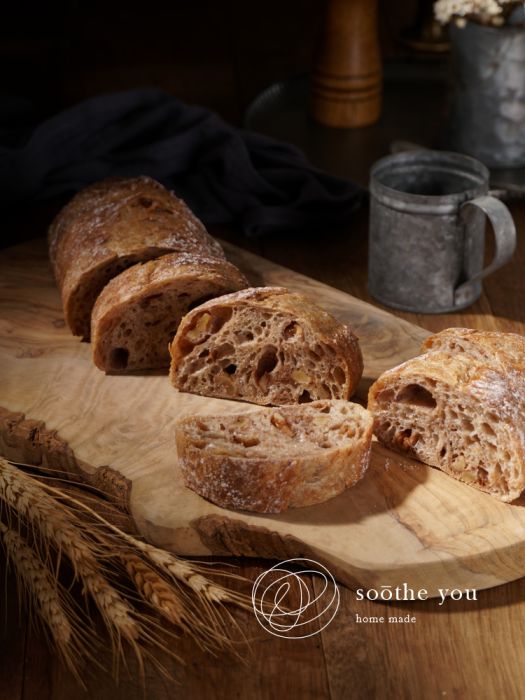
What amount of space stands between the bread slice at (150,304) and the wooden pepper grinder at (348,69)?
1627 mm

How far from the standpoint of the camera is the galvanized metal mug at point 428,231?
140 inches

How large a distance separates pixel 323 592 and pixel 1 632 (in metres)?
0.72

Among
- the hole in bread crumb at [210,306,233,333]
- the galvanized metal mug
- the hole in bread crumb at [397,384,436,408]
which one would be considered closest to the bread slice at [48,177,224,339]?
the hole in bread crumb at [210,306,233,333]

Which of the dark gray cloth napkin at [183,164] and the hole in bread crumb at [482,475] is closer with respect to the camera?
the hole in bread crumb at [482,475]

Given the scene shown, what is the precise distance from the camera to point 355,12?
4.55 m

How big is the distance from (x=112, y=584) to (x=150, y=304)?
37.1 inches

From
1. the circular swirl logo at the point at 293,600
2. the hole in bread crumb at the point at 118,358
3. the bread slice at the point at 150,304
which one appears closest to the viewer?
the circular swirl logo at the point at 293,600

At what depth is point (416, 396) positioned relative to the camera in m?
2.90

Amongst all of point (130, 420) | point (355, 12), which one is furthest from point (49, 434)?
point (355, 12)

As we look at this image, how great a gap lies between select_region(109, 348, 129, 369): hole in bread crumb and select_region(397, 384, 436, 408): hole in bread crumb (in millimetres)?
889

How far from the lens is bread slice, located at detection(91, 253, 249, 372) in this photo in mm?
3215

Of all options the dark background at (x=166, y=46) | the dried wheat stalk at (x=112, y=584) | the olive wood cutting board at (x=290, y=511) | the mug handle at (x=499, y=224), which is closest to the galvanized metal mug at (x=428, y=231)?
the mug handle at (x=499, y=224)

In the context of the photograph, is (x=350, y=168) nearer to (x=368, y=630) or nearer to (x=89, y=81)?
(x=89, y=81)

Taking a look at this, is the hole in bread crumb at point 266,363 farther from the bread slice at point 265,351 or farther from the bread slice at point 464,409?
the bread slice at point 464,409
